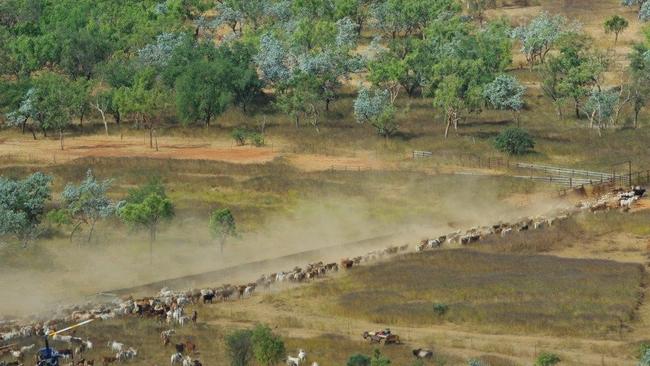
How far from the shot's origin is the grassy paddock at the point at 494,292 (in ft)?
257

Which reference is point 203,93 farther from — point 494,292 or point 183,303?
point 494,292

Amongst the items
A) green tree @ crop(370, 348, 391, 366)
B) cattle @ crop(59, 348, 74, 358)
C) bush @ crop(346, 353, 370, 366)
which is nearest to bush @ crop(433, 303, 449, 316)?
green tree @ crop(370, 348, 391, 366)

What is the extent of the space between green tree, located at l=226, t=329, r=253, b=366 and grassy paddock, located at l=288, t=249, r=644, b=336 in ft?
39.9

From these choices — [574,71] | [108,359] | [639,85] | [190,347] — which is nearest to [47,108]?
[574,71]

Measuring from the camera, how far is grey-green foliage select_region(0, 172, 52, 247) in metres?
96.0

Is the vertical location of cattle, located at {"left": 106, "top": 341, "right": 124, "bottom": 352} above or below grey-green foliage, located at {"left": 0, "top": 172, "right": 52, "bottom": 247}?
below

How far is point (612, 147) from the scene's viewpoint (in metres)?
122

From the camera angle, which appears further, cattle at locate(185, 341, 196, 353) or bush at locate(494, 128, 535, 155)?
bush at locate(494, 128, 535, 155)

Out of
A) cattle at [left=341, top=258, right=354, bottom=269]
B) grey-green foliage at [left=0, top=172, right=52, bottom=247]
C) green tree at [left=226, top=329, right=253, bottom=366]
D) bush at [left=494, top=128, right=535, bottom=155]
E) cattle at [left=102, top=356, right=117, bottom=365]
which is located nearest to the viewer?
green tree at [left=226, top=329, right=253, bottom=366]

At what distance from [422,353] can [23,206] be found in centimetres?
3819

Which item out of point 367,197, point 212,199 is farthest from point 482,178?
point 212,199

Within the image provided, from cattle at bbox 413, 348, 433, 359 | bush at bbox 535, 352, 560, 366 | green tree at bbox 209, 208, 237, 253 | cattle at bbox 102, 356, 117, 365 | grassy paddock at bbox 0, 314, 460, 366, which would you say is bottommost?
grassy paddock at bbox 0, 314, 460, 366

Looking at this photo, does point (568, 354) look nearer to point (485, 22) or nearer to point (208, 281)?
point (208, 281)

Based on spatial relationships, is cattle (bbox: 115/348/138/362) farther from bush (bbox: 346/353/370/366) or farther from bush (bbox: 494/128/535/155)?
bush (bbox: 494/128/535/155)
